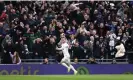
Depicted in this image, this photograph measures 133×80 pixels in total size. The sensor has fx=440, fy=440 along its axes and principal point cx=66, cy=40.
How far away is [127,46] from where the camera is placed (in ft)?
88.9

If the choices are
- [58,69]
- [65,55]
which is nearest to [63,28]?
[58,69]

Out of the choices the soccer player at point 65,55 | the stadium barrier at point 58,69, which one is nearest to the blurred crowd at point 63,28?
the stadium barrier at point 58,69

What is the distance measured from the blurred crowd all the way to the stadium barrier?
605 millimetres

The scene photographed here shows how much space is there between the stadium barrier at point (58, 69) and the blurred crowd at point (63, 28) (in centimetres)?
60

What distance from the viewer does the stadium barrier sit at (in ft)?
81.7

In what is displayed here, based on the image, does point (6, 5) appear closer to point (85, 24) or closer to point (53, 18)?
point (53, 18)

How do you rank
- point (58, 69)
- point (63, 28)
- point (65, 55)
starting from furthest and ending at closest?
1. point (63, 28)
2. point (58, 69)
3. point (65, 55)

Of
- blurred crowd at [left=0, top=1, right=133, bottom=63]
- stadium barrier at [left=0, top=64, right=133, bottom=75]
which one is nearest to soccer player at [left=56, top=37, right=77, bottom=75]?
stadium barrier at [left=0, top=64, right=133, bottom=75]

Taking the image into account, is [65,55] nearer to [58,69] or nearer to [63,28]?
[58,69]

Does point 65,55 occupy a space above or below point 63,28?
below

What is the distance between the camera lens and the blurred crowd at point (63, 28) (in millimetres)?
25875

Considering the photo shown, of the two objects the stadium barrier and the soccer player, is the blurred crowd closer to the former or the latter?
the stadium barrier

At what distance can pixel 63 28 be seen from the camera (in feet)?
90.2

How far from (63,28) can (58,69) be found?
9.72ft
